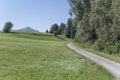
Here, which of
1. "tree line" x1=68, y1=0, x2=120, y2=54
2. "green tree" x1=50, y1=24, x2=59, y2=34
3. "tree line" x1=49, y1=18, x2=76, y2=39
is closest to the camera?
"tree line" x1=68, y1=0, x2=120, y2=54

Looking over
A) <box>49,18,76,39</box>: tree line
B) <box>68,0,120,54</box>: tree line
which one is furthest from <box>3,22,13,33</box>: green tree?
<box>68,0,120,54</box>: tree line

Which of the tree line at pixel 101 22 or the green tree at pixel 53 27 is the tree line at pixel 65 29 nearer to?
the green tree at pixel 53 27

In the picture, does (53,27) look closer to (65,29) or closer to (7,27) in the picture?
(65,29)

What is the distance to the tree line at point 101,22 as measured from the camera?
3888 cm

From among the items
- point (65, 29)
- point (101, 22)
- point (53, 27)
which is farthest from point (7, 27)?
point (101, 22)

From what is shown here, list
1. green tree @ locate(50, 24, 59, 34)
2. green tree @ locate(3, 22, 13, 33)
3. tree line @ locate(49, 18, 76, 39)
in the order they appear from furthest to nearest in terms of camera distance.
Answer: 1. green tree @ locate(50, 24, 59, 34)
2. green tree @ locate(3, 22, 13, 33)
3. tree line @ locate(49, 18, 76, 39)

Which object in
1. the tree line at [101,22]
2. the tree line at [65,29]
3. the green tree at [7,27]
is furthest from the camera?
the green tree at [7,27]

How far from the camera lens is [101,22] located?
4819 cm

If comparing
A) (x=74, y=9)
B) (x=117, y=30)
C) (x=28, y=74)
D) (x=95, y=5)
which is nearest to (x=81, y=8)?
(x=74, y=9)

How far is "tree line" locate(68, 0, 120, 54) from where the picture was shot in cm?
3888

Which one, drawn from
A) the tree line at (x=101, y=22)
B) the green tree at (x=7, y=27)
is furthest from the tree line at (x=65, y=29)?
the tree line at (x=101, y=22)

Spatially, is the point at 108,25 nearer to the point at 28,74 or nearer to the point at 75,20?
the point at 75,20

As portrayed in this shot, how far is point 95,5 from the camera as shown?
158ft

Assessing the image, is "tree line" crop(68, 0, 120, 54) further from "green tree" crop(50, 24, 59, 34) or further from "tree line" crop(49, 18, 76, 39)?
"green tree" crop(50, 24, 59, 34)
